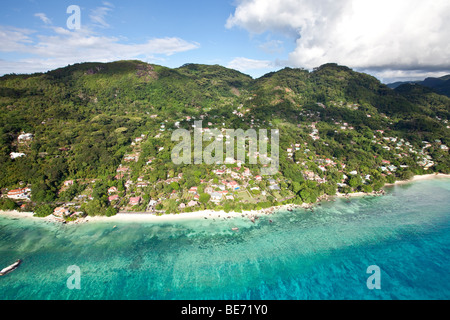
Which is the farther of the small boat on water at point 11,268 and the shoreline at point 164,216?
the shoreline at point 164,216

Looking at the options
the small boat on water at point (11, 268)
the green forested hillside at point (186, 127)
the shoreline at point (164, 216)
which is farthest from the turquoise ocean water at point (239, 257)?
the green forested hillside at point (186, 127)

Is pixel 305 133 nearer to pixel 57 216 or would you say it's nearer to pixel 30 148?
pixel 57 216

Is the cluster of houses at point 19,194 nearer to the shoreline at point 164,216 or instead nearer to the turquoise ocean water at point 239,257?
the shoreline at point 164,216

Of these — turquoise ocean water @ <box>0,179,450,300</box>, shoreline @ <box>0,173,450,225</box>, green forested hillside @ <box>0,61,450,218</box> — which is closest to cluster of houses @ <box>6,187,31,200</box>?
green forested hillside @ <box>0,61,450,218</box>

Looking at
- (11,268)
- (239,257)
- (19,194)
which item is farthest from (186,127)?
(11,268)

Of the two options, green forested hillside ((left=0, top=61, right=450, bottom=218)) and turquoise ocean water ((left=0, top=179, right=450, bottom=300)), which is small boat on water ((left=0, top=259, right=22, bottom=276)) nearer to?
turquoise ocean water ((left=0, top=179, right=450, bottom=300))

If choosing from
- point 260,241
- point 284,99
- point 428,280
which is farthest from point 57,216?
point 284,99
